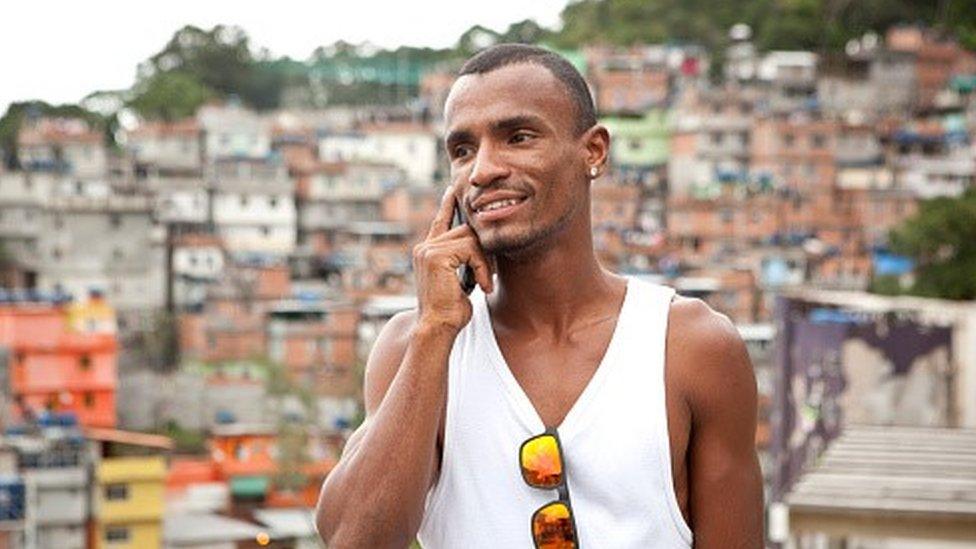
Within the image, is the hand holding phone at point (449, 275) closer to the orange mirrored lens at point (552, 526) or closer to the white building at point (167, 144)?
the orange mirrored lens at point (552, 526)

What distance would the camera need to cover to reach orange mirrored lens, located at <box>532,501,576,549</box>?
2154 millimetres

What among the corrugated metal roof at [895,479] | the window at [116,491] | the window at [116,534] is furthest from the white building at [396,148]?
the corrugated metal roof at [895,479]

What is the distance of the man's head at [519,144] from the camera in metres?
2.22

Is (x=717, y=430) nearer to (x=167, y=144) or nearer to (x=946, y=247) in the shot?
(x=946, y=247)

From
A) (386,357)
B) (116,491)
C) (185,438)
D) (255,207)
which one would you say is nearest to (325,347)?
(185,438)

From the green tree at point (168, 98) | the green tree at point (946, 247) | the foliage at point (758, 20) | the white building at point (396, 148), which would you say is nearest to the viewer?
the green tree at point (946, 247)

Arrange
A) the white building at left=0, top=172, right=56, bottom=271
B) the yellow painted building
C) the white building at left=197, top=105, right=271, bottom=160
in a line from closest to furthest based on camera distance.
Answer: the yellow painted building
the white building at left=0, top=172, right=56, bottom=271
the white building at left=197, top=105, right=271, bottom=160

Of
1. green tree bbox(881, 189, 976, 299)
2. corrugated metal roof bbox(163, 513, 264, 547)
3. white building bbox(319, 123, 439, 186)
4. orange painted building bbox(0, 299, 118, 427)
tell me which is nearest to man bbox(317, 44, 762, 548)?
corrugated metal roof bbox(163, 513, 264, 547)

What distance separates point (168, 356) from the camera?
4059 centimetres

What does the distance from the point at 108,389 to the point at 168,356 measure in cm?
694

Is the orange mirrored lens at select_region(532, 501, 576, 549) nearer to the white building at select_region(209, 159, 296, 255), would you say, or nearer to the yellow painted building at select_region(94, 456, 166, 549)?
the yellow painted building at select_region(94, 456, 166, 549)

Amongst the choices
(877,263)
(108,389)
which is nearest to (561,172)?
(108,389)

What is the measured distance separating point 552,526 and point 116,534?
78.3 feet

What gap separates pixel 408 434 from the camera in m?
2.14
